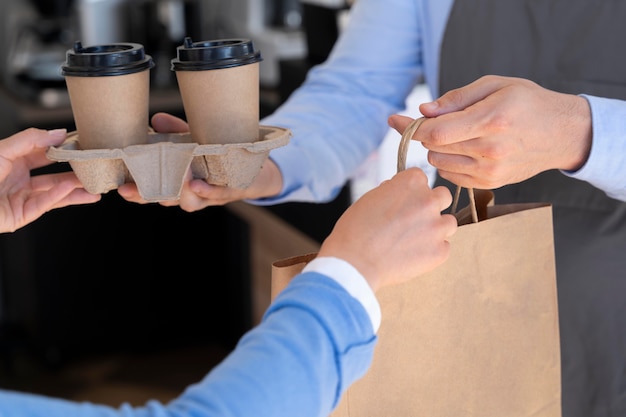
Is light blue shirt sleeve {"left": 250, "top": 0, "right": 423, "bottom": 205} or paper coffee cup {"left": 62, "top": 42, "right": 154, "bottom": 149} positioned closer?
paper coffee cup {"left": 62, "top": 42, "right": 154, "bottom": 149}

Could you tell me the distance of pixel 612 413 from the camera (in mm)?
1128

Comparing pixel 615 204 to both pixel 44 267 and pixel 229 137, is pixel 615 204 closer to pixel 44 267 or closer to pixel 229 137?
pixel 229 137

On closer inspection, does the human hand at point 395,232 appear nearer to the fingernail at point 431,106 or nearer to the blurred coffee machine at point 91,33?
the fingernail at point 431,106

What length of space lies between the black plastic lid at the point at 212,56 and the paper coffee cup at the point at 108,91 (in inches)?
1.8

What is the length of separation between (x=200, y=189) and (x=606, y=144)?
0.45m

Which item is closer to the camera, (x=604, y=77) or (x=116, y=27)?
(x=604, y=77)

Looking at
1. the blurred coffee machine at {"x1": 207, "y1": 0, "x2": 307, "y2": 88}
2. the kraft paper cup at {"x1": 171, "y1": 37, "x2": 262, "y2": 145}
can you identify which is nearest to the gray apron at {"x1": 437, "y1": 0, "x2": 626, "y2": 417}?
the kraft paper cup at {"x1": 171, "y1": 37, "x2": 262, "y2": 145}

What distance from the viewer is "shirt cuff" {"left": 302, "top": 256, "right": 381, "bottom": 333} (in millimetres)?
751

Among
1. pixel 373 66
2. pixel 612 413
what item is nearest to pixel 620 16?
pixel 373 66

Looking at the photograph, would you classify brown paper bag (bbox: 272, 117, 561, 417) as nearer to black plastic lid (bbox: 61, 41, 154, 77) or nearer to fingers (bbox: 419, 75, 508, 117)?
fingers (bbox: 419, 75, 508, 117)

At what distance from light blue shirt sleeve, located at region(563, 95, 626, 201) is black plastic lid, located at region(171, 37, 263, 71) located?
0.37 metres

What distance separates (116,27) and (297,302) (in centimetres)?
259

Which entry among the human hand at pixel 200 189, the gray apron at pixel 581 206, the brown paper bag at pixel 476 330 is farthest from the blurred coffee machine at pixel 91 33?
the brown paper bag at pixel 476 330

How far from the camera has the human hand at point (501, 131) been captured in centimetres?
88
